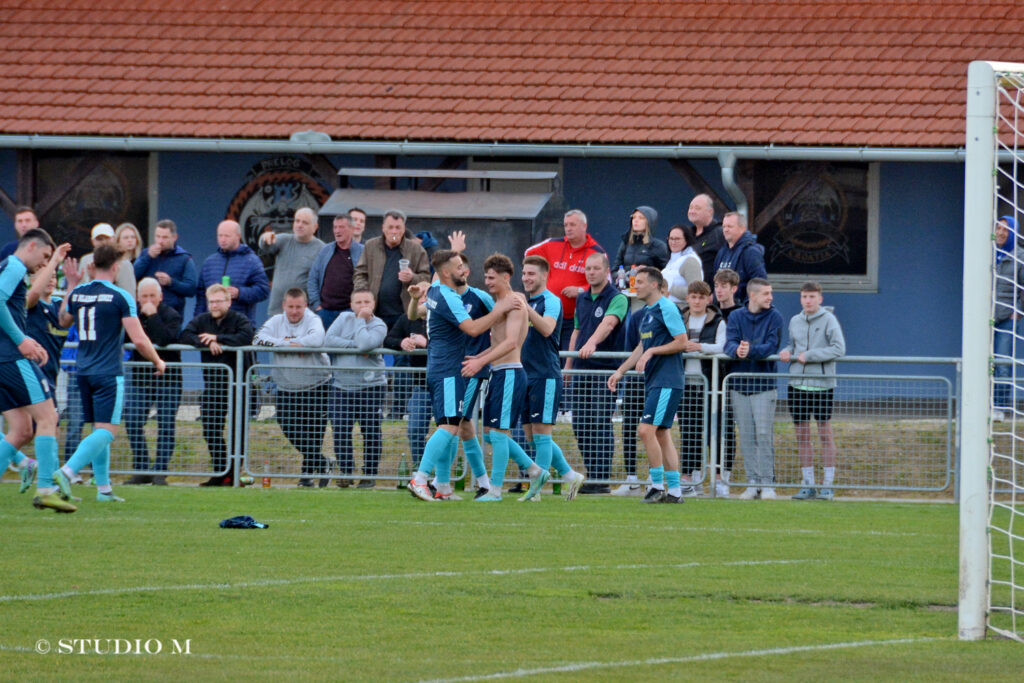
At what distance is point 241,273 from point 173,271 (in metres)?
0.67

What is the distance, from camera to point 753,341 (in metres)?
15.5

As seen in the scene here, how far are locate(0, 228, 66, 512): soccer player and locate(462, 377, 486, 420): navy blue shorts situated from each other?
322cm

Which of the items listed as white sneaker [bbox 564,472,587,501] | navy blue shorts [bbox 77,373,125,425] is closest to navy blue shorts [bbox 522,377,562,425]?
white sneaker [bbox 564,472,587,501]

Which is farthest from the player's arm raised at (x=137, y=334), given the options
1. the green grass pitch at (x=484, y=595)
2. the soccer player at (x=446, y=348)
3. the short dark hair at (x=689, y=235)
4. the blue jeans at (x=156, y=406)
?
the short dark hair at (x=689, y=235)

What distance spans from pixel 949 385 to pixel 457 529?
5.18 m

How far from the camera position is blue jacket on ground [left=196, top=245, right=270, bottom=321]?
17.2 meters

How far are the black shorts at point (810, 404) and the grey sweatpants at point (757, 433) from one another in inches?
7.2

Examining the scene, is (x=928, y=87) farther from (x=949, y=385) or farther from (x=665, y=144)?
(x=949, y=385)

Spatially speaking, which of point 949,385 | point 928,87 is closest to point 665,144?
point 928,87

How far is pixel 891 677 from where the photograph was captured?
6832 mm

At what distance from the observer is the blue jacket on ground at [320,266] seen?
687 inches

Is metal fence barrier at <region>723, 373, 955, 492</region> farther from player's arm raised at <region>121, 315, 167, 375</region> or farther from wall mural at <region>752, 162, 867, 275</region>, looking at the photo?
wall mural at <region>752, 162, 867, 275</region>

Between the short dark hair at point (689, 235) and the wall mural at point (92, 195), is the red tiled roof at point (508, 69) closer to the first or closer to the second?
the wall mural at point (92, 195)

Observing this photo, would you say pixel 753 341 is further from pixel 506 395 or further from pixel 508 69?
pixel 508 69
